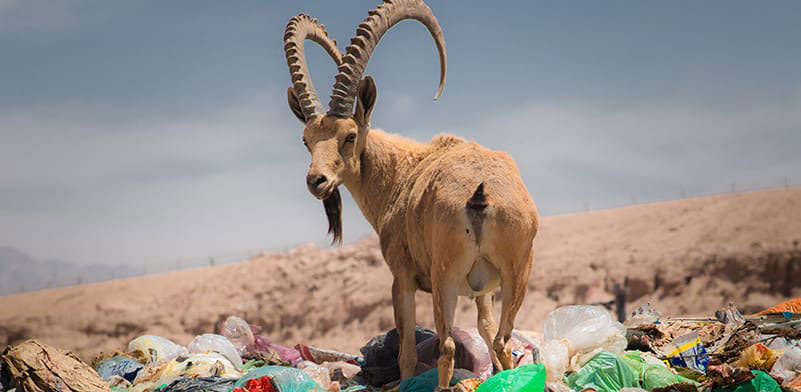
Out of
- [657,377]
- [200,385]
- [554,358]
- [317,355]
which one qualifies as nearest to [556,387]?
[554,358]

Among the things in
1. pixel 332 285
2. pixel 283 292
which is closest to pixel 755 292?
pixel 332 285

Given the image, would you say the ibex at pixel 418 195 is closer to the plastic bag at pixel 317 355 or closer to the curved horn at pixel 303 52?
the curved horn at pixel 303 52

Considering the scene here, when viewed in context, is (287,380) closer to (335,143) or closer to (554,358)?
(335,143)

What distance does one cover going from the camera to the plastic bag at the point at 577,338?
548 cm

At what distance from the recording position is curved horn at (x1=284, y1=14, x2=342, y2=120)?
6332 mm

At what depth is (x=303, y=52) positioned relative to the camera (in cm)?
685

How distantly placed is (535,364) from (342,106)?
8.94ft

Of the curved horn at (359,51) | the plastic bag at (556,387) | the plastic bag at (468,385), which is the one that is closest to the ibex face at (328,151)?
the curved horn at (359,51)

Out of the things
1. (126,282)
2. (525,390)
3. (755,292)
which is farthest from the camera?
(126,282)

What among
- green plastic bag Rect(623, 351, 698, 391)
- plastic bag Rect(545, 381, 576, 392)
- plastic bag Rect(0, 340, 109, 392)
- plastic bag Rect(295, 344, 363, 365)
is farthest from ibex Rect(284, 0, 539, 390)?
plastic bag Rect(0, 340, 109, 392)

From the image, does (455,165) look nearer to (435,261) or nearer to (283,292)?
(435,261)

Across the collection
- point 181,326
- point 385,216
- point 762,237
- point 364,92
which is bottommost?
point 181,326

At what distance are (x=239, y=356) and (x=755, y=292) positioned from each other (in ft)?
54.2

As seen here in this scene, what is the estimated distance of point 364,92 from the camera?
612 centimetres
